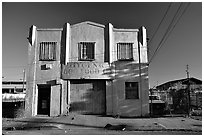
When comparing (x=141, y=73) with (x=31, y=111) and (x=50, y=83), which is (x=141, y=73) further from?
(x=31, y=111)

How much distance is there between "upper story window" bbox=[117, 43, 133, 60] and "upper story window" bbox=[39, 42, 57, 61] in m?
4.09

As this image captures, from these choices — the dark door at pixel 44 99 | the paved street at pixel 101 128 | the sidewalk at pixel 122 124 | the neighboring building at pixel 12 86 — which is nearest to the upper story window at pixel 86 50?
the dark door at pixel 44 99

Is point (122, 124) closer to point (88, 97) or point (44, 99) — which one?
point (88, 97)

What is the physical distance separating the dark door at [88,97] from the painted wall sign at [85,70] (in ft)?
1.43

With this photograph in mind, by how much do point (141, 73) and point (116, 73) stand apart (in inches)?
62.1

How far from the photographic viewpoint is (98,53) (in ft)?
41.2

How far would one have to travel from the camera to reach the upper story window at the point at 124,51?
12.6 meters

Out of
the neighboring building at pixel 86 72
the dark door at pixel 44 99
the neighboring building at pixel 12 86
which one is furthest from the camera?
the neighboring building at pixel 12 86

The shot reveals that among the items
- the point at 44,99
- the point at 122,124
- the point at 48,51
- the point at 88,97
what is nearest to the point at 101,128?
the point at 122,124

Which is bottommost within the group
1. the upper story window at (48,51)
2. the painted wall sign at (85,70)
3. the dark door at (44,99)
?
the dark door at (44,99)

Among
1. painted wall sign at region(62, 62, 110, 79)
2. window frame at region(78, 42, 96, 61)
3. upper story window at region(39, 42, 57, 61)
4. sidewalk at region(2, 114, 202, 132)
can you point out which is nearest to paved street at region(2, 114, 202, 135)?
sidewalk at region(2, 114, 202, 132)

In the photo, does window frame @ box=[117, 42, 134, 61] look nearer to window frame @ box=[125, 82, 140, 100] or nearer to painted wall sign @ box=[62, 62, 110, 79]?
painted wall sign @ box=[62, 62, 110, 79]

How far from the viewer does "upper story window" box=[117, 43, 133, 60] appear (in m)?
12.6

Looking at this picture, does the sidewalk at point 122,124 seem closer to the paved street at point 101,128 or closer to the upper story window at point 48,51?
the paved street at point 101,128
